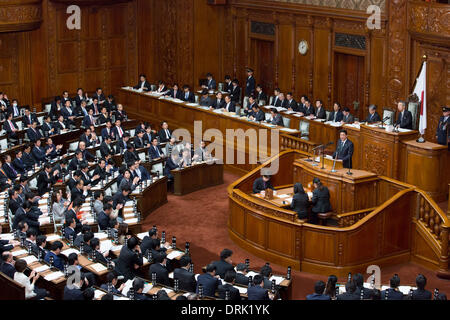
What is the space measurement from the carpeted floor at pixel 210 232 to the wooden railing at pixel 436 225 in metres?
0.34

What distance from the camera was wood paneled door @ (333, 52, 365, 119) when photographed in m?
19.0

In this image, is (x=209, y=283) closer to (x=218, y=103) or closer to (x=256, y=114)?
(x=256, y=114)

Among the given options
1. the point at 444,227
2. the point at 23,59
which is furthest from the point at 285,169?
the point at 23,59

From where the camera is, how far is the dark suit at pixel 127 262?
11.0 meters

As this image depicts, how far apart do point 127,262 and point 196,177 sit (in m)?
6.33

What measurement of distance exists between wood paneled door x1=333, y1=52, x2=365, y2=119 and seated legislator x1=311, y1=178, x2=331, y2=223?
603cm

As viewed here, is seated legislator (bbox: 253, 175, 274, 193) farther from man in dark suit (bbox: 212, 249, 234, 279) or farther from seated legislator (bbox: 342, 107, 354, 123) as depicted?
seated legislator (bbox: 342, 107, 354, 123)

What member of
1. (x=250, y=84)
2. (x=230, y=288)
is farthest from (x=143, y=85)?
(x=230, y=288)

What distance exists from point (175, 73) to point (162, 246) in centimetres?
1217

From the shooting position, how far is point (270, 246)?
13.2 m

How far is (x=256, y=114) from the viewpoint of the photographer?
18109 millimetres

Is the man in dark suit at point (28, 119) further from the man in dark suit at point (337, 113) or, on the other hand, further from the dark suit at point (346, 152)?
the dark suit at point (346, 152)

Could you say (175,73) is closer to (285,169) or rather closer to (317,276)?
(285,169)

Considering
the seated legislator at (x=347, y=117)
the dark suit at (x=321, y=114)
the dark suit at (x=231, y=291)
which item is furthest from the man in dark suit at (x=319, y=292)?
the dark suit at (x=321, y=114)
